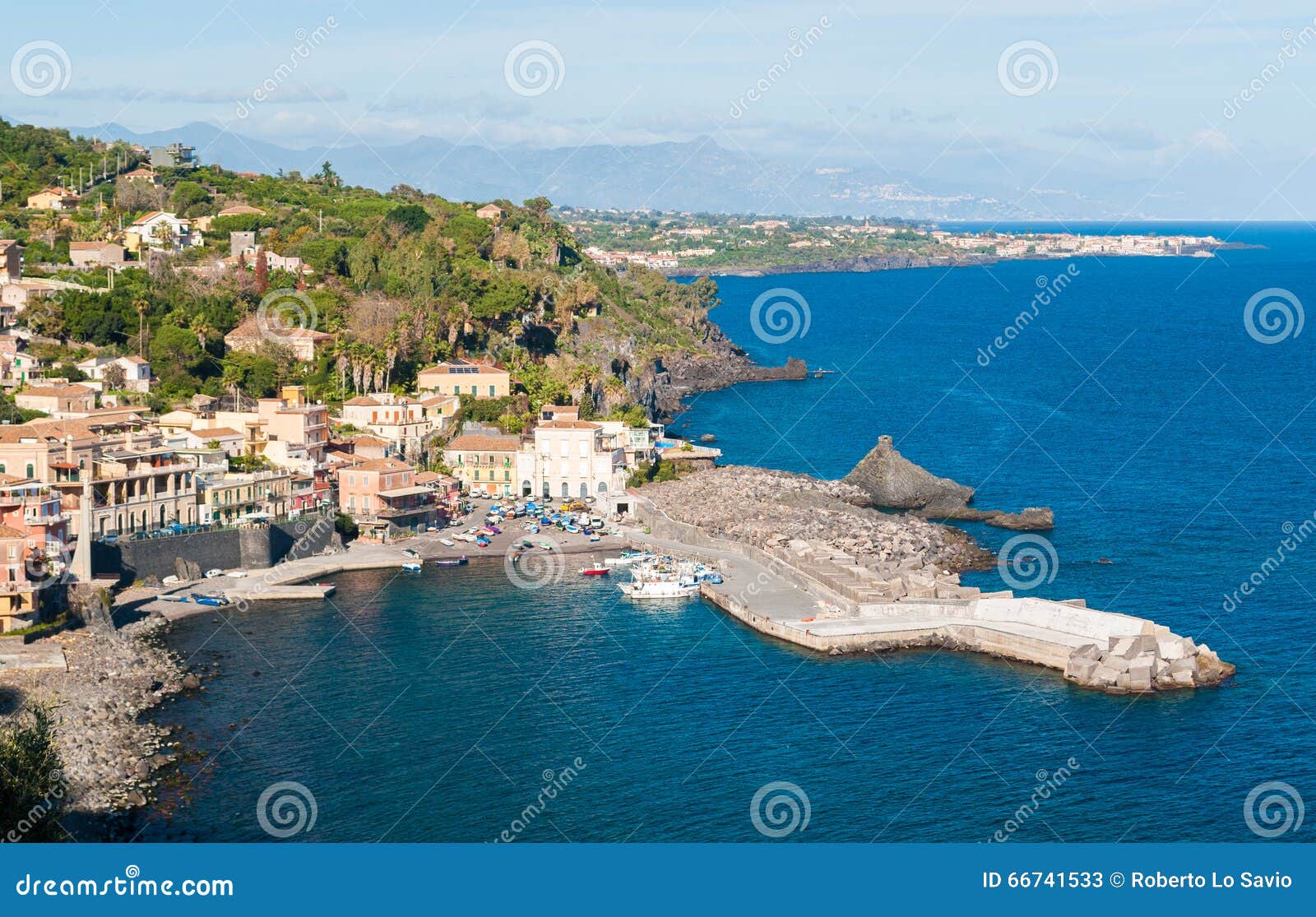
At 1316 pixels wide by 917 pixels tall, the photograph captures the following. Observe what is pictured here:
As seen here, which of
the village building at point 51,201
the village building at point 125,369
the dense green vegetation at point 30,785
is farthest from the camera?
the village building at point 51,201

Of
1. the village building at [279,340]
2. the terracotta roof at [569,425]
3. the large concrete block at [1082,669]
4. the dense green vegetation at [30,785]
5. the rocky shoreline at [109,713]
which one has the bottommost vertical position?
the rocky shoreline at [109,713]

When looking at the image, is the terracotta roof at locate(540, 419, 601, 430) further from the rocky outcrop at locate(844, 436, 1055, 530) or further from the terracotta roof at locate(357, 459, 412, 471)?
the rocky outcrop at locate(844, 436, 1055, 530)

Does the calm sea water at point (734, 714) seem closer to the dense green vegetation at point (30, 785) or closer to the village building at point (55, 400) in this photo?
the dense green vegetation at point (30, 785)

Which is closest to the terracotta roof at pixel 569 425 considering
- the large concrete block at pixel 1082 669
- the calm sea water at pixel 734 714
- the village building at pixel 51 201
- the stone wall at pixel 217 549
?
the calm sea water at pixel 734 714

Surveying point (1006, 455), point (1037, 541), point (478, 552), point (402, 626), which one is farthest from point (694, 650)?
point (1006, 455)

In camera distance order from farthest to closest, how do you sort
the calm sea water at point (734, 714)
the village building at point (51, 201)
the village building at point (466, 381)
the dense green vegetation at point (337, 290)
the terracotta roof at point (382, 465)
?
the village building at point (51, 201), the village building at point (466, 381), the dense green vegetation at point (337, 290), the terracotta roof at point (382, 465), the calm sea water at point (734, 714)

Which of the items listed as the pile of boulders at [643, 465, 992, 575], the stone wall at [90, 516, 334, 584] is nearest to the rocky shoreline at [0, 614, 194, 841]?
the stone wall at [90, 516, 334, 584]

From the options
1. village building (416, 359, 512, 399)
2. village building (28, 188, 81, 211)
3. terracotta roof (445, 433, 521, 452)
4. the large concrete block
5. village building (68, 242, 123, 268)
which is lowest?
the large concrete block

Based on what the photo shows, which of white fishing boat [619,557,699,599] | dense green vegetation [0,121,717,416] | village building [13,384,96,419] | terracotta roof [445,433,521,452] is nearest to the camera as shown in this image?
white fishing boat [619,557,699,599]
